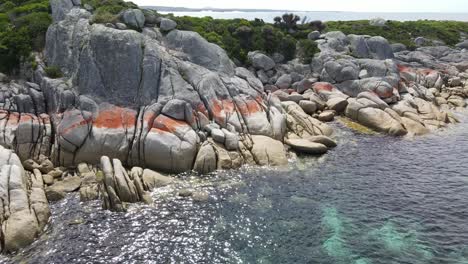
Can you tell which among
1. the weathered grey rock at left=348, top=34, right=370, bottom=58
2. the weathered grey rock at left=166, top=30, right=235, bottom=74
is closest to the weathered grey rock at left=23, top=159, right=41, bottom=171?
the weathered grey rock at left=166, top=30, right=235, bottom=74

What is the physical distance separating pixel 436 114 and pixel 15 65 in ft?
192

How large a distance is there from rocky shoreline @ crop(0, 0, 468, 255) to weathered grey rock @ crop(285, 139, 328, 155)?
6.1 inches

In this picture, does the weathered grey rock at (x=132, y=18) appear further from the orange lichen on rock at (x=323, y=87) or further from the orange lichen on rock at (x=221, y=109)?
the orange lichen on rock at (x=323, y=87)

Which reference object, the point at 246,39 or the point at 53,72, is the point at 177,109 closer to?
the point at 53,72

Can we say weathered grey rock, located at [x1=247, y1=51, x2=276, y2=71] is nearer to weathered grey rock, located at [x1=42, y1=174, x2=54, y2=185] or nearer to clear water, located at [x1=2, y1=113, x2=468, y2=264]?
clear water, located at [x1=2, y1=113, x2=468, y2=264]

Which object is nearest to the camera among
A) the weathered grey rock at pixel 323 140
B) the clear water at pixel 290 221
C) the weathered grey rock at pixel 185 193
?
the clear water at pixel 290 221

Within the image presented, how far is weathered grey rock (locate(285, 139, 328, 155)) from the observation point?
42906mm

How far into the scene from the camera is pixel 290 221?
94.9 ft

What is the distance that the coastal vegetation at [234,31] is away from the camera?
47844mm

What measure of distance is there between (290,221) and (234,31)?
5653cm

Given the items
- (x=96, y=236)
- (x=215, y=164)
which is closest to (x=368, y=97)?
(x=215, y=164)

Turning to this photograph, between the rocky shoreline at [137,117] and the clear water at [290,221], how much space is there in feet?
7.41

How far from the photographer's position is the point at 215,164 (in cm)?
3856

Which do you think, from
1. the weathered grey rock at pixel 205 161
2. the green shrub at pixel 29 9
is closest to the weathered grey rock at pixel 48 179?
the weathered grey rock at pixel 205 161
